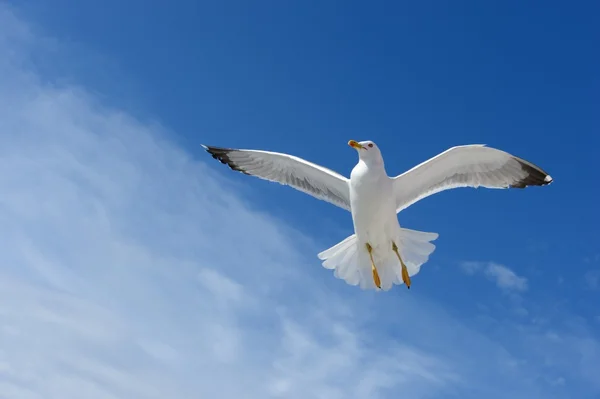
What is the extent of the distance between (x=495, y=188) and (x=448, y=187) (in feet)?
2.23

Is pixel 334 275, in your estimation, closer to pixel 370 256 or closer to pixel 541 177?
pixel 370 256

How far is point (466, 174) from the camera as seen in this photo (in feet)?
31.2

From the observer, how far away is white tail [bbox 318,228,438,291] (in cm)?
921

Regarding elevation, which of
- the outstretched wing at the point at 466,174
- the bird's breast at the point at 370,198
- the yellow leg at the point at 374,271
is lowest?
the yellow leg at the point at 374,271

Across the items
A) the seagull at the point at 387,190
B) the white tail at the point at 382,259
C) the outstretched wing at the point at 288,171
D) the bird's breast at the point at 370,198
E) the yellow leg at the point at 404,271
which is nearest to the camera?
the bird's breast at the point at 370,198

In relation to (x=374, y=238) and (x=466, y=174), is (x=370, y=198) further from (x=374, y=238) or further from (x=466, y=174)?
(x=466, y=174)

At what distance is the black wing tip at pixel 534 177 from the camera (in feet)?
29.9

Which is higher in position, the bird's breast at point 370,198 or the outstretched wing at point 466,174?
the outstretched wing at point 466,174

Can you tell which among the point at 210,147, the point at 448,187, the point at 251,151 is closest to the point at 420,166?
the point at 448,187

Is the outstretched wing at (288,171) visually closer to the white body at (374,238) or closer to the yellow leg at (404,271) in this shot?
the white body at (374,238)

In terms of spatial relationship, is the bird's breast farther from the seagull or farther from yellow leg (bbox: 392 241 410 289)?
yellow leg (bbox: 392 241 410 289)

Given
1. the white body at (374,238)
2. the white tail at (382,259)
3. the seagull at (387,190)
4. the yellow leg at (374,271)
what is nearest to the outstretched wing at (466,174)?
the seagull at (387,190)

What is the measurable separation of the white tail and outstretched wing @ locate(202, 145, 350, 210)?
786mm

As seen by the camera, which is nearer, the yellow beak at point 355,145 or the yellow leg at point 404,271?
the yellow beak at point 355,145
